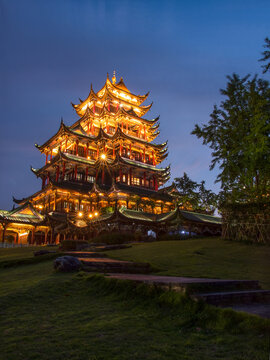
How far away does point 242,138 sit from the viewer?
1585cm

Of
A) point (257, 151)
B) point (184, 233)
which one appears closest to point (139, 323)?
point (257, 151)

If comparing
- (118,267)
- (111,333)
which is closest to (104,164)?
(118,267)

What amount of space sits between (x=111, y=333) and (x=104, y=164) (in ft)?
155

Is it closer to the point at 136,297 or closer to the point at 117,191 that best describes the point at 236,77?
the point at 136,297

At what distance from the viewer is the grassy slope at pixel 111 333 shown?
343 cm

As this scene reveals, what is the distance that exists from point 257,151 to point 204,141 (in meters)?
5.79

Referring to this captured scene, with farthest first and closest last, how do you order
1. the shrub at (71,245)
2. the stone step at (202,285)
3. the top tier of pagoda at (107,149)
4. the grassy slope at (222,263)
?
the top tier of pagoda at (107,149)
the shrub at (71,245)
the grassy slope at (222,263)
the stone step at (202,285)

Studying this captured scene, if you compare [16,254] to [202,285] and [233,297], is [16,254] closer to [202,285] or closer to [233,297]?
[202,285]

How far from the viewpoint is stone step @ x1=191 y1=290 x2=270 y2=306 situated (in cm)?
484

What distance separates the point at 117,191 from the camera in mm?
42969

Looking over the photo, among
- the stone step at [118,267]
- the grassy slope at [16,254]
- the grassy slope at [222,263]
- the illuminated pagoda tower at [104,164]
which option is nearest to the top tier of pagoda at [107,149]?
the illuminated pagoda tower at [104,164]

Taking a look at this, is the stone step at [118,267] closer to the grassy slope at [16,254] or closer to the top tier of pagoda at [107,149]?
the grassy slope at [16,254]

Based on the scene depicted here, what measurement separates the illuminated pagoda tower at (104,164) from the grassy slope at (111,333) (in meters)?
33.3

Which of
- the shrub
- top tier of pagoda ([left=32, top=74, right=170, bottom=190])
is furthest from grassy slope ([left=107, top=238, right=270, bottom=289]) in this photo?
top tier of pagoda ([left=32, top=74, right=170, bottom=190])
